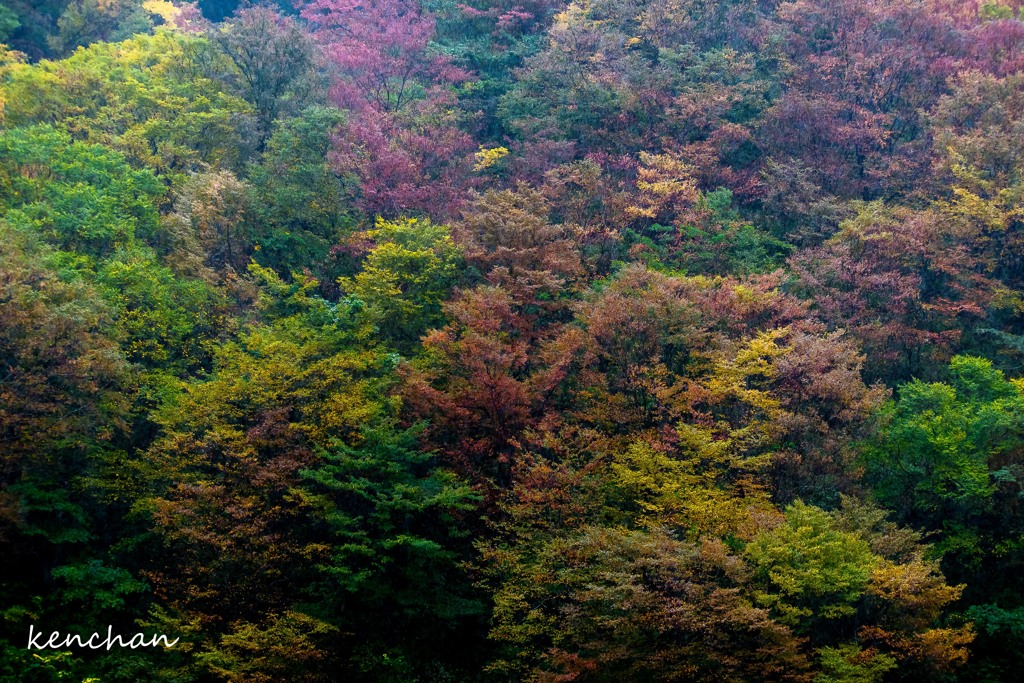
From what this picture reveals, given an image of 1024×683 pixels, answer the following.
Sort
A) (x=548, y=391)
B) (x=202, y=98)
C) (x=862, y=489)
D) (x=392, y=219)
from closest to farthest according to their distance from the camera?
(x=862, y=489)
(x=548, y=391)
(x=392, y=219)
(x=202, y=98)

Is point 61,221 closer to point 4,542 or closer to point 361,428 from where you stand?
point 4,542

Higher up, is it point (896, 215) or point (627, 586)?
point (896, 215)

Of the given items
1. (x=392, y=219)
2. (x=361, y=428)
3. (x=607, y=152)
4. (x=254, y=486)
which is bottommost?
(x=254, y=486)

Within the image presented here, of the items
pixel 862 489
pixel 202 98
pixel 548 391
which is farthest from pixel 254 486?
pixel 202 98

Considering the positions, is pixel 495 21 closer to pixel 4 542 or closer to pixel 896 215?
pixel 896 215

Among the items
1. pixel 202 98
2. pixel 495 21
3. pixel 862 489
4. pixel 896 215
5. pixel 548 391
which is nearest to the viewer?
pixel 862 489

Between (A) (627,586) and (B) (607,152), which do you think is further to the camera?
(B) (607,152)
